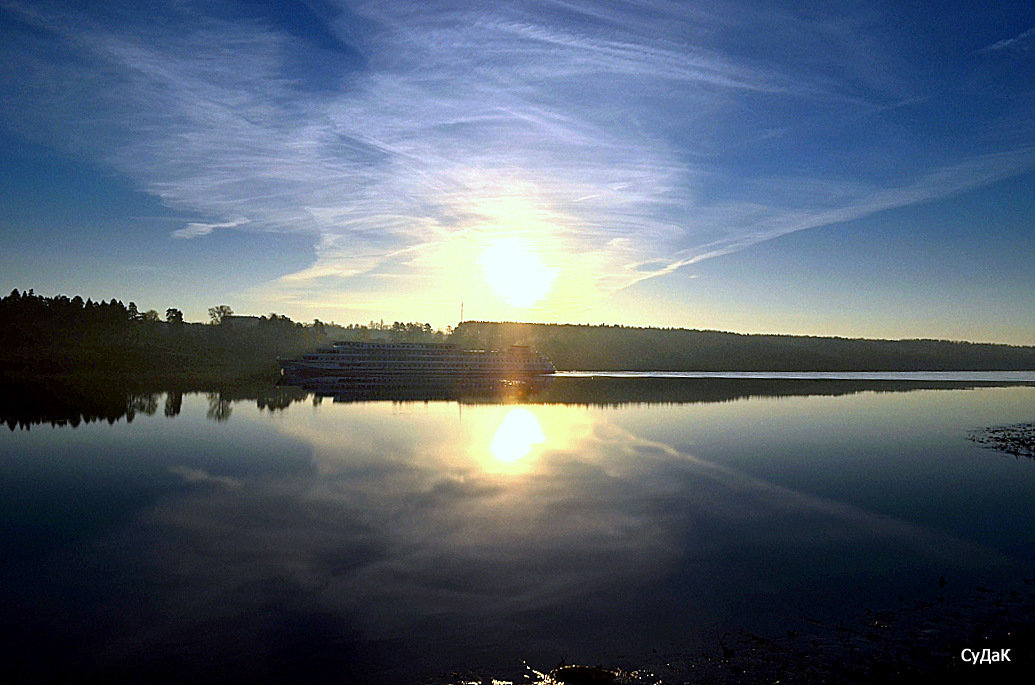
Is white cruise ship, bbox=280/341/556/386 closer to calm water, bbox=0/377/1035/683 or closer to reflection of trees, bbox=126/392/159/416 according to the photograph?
reflection of trees, bbox=126/392/159/416

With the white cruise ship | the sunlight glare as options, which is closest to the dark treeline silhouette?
the white cruise ship

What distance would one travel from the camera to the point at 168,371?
14862 cm

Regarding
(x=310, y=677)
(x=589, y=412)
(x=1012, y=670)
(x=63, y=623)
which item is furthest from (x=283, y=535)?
(x=589, y=412)

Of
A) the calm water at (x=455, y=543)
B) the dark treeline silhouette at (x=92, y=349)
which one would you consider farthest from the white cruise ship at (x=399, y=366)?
the calm water at (x=455, y=543)

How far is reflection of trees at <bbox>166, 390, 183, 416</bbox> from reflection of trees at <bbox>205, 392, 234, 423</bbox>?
3125mm

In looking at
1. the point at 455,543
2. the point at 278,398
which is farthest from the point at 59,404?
the point at 455,543

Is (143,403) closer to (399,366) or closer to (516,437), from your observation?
(516,437)

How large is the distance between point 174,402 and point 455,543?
69.2 meters

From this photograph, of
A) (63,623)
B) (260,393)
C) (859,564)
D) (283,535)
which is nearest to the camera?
(63,623)

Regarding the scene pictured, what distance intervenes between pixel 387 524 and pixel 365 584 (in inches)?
272

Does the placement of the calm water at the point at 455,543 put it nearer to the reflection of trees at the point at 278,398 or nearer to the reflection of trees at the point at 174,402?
the reflection of trees at the point at 174,402

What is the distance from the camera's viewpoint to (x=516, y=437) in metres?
54.9

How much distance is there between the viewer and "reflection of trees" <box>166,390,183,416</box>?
227 feet

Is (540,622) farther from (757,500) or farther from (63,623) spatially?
(757,500)
